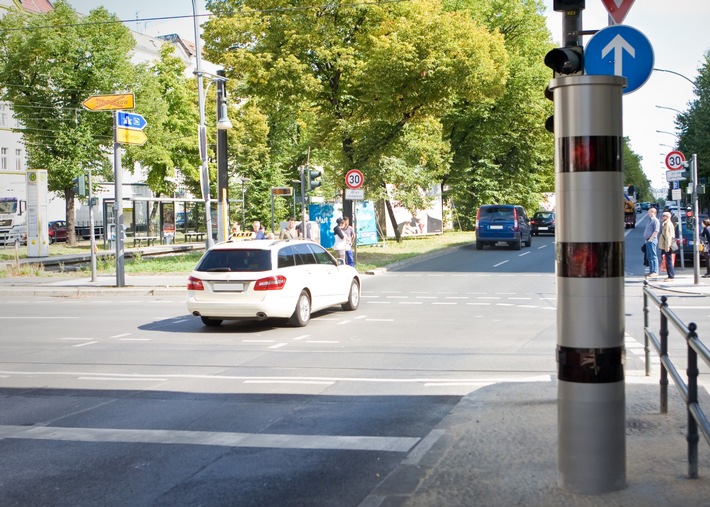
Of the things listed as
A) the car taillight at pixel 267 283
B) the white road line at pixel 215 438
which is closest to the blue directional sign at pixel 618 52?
the white road line at pixel 215 438

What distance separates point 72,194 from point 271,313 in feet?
120

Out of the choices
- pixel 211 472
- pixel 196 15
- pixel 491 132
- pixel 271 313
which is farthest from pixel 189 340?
pixel 491 132

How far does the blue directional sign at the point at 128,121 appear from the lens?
2342 centimetres

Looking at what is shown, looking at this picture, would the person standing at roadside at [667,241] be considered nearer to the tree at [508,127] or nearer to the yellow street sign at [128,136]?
the yellow street sign at [128,136]

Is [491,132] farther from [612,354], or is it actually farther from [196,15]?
[612,354]

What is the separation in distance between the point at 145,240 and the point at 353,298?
107ft

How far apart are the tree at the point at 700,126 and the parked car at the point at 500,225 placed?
2807cm

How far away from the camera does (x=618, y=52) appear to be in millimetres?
6383

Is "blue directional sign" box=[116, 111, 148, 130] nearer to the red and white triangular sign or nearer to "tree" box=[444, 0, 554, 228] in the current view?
the red and white triangular sign

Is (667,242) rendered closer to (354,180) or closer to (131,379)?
(354,180)

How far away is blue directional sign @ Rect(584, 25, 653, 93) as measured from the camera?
636cm

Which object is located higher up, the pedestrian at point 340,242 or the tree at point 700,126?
the tree at point 700,126

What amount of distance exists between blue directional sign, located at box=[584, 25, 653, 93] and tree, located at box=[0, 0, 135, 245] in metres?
42.3

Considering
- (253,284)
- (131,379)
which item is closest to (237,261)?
(253,284)
